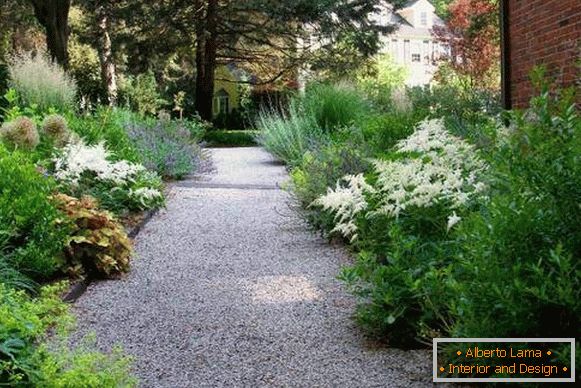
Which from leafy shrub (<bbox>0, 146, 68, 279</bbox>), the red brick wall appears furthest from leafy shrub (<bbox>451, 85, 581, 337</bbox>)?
the red brick wall

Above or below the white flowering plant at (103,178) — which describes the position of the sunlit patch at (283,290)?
below

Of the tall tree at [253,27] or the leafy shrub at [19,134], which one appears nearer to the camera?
the leafy shrub at [19,134]

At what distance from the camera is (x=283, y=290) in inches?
179

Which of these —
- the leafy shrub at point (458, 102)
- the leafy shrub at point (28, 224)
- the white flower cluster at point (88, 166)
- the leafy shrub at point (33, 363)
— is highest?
the leafy shrub at point (458, 102)

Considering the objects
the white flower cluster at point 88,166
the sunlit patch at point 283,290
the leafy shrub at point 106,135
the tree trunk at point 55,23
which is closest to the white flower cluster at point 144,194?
the white flower cluster at point 88,166

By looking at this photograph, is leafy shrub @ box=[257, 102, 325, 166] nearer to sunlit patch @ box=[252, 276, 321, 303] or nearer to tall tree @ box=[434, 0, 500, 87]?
sunlit patch @ box=[252, 276, 321, 303]

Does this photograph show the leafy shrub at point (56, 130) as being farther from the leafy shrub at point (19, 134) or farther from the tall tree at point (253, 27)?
the tall tree at point (253, 27)

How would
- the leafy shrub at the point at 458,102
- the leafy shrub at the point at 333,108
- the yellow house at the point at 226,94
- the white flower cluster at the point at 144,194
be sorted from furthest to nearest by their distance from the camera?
the yellow house at the point at 226,94 → the leafy shrub at the point at 333,108 → the leafy shrub at the point at 458,102 → the white flower cluster at the point at 144,194

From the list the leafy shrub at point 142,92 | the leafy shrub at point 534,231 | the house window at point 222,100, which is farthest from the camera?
the house window at point 222,100

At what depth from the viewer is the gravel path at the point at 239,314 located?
3105mm

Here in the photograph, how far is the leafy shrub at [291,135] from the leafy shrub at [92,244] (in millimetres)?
5275

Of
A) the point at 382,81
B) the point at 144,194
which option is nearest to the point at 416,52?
the point at 382,81

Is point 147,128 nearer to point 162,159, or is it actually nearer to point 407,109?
point 162,159

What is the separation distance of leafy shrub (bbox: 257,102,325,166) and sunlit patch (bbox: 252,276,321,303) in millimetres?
5260
